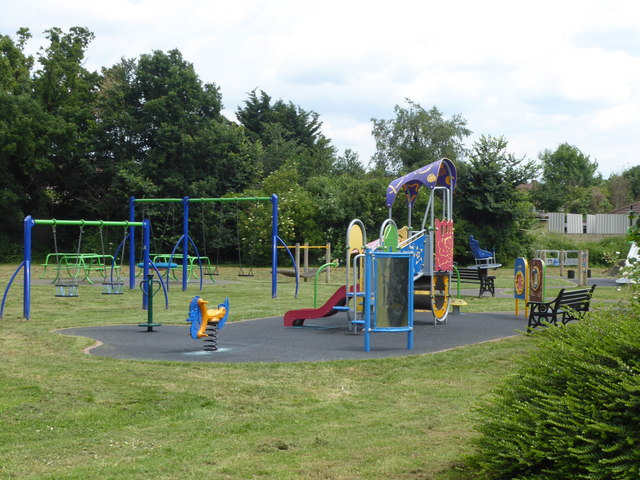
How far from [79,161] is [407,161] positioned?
20012 millimetres

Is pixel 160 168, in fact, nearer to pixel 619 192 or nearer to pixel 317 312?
pixel 317 312

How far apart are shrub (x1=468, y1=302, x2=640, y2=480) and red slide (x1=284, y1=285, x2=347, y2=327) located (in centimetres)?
908

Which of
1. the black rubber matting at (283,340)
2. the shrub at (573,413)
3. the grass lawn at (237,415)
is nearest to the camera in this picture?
the shrub at (573,413)

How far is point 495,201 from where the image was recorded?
121 ft

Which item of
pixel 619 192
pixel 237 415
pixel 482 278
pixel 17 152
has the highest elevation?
pixel 619 192

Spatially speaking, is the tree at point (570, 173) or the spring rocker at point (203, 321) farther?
the tree at point (570, 173)

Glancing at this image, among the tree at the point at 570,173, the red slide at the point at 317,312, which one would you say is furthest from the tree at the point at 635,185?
the red slide at the point at 317,312

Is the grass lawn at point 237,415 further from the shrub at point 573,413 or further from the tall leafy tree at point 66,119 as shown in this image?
the tall leafy tree at point 66,119

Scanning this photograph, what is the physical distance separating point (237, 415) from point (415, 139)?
43.4 m

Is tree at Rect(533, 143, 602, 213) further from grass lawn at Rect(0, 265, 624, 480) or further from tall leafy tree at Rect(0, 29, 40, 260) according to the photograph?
grass lawn at Rect(0, 265, 624, 480)

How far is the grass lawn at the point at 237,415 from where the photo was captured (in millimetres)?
5031

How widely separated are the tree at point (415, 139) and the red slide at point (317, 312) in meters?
32.9

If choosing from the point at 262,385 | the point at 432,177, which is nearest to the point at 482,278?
the point at 432,177

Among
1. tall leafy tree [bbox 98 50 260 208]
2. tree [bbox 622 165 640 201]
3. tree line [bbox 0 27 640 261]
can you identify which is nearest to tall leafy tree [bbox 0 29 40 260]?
tree line [bbox 0 27 640 261]
